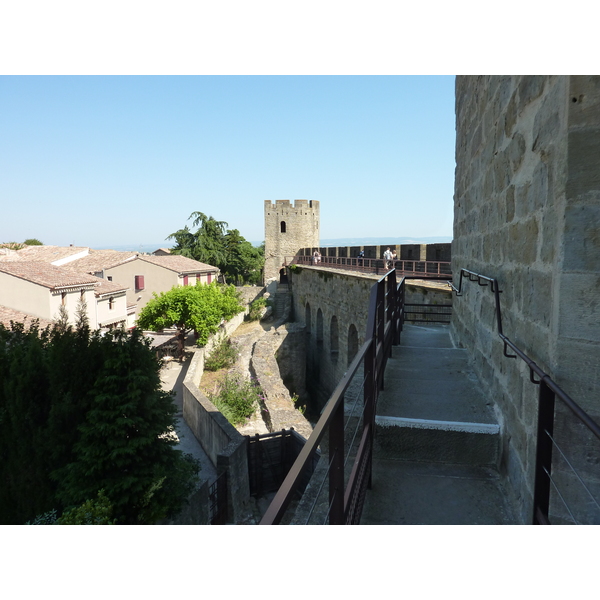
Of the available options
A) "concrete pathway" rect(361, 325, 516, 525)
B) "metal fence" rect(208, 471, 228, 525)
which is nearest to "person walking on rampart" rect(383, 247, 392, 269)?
"metal fence" rect(208, 471, 228, 525)

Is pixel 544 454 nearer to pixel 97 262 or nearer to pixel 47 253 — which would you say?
pixel 97 262

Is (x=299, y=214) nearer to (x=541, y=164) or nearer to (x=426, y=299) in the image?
(x=426, y=299)

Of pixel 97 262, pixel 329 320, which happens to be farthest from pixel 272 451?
pixel 97 262

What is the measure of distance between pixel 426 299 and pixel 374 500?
29.6ft

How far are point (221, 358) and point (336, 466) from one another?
701 inches

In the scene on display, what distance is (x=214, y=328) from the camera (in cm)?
2222

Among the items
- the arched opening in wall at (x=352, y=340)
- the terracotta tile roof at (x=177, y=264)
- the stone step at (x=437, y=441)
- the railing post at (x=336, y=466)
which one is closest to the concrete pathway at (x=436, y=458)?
the stone step at (x=437, y=441)

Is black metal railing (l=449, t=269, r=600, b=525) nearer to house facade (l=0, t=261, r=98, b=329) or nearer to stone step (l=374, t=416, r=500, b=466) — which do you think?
stone step (l=374, t=416, r=500, b=466)

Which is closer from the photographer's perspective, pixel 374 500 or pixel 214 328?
pixel 374 500

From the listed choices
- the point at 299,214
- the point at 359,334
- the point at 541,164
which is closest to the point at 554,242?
the point at 541,164

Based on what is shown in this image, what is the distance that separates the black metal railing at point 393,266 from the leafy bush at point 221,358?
6.55 meters

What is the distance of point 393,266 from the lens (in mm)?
10586

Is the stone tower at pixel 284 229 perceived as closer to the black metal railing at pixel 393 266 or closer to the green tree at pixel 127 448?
the black metal railing at pixel 393 266

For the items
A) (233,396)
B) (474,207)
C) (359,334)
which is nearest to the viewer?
(474,207)
